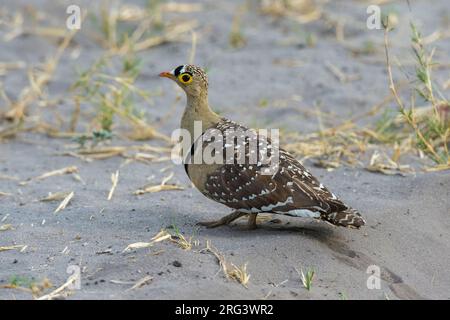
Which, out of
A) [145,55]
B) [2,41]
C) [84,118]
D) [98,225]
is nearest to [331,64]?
[145,55]

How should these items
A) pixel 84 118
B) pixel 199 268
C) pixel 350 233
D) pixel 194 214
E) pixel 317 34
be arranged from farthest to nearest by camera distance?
1. pixel 317 34
2. pixel 84 118
3. pixel 194 214
4. pixel 350 233
5. pixel 199 268

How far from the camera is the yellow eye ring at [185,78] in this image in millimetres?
5531

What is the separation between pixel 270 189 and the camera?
16.1 feet

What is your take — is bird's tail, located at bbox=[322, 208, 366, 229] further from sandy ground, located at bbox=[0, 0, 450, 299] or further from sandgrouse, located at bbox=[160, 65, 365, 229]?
sandy ground, located at bbox=[0, 0, 450, 299]

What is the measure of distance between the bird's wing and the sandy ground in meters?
0.20

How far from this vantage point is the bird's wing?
4.86 m

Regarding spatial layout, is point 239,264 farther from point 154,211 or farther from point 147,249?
point 154,211

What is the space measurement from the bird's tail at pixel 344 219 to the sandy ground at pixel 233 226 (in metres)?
0.15

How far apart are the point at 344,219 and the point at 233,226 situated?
79 centimetres

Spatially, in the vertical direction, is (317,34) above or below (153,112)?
above

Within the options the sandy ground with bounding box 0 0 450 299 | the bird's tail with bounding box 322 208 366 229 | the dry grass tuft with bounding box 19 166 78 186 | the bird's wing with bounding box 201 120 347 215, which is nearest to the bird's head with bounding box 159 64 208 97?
the bird's wing with bounding box 201 120 347 215

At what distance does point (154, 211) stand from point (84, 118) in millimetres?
2554

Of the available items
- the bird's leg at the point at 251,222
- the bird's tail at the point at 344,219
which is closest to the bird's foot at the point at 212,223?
the bird's leg at the point at 251,222

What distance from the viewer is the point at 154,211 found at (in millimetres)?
5582
